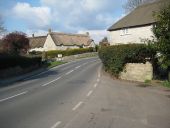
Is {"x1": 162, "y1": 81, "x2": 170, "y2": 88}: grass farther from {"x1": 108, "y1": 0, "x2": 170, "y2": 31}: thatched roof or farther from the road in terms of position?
{"x1": 108, "y1": 0, "x2": 170, "y2": 31}: thatched roof

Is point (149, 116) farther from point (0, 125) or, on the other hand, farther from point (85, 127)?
point (0, 125)

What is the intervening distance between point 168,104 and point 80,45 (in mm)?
83941

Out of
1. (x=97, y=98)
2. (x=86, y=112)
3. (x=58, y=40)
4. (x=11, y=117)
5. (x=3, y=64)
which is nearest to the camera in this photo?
(x=11, y=117)

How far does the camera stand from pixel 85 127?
910cm

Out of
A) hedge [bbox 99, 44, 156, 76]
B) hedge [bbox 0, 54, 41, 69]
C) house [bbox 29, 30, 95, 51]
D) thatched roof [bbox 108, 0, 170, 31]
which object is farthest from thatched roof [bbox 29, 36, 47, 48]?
hedge [bbox 99, 44, 156, 76]

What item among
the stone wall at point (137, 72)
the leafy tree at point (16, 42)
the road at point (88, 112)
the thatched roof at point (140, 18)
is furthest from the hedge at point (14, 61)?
the road at point (88, 112)

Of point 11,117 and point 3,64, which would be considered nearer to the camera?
point 11,117

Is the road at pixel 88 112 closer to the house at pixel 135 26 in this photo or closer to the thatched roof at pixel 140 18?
the house at pixel 135 26

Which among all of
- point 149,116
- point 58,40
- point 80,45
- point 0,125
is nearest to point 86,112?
point 149,116

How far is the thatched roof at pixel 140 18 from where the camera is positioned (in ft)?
144

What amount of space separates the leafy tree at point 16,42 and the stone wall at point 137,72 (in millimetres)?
36680

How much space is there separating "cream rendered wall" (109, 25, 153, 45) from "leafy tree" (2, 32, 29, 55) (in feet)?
62.9

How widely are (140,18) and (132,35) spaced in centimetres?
282

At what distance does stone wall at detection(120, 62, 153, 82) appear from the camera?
78.4 feet
